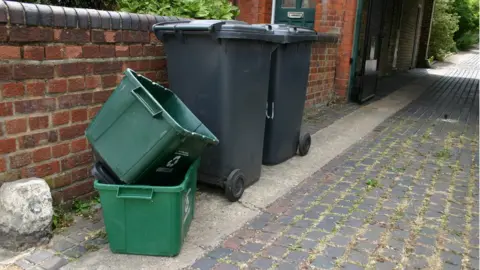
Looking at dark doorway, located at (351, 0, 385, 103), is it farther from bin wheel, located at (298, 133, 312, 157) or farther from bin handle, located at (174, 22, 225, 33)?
A: bin handle, located at (174, 22, 225, 33)

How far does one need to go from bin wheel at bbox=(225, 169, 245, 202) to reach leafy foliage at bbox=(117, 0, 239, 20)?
183 cm

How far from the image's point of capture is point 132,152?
2555mm

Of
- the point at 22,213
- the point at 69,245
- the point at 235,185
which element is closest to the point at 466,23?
the point at 235,185

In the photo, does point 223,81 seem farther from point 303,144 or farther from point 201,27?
point 303,144

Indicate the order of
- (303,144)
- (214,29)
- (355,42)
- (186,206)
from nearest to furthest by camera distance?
(186,206)
(214,29)
(303,144)
(355,42)

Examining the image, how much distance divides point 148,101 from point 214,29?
3.16ft

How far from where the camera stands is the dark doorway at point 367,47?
8.22 m

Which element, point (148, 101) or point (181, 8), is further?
point (181, 8)

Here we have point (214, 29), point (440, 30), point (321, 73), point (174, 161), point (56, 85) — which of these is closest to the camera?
point (174, 161)

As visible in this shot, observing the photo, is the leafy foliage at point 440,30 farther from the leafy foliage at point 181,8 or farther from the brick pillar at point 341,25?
the leafy foliage at point 181,8

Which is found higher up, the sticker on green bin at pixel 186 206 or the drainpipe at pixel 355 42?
the drainpipe at pixel 355 42

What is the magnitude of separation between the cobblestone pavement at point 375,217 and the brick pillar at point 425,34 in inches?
542

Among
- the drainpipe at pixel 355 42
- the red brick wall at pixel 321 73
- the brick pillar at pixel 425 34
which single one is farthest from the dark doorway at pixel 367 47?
the brick pillar at pixel 425 34

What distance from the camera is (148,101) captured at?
99.7 inches
